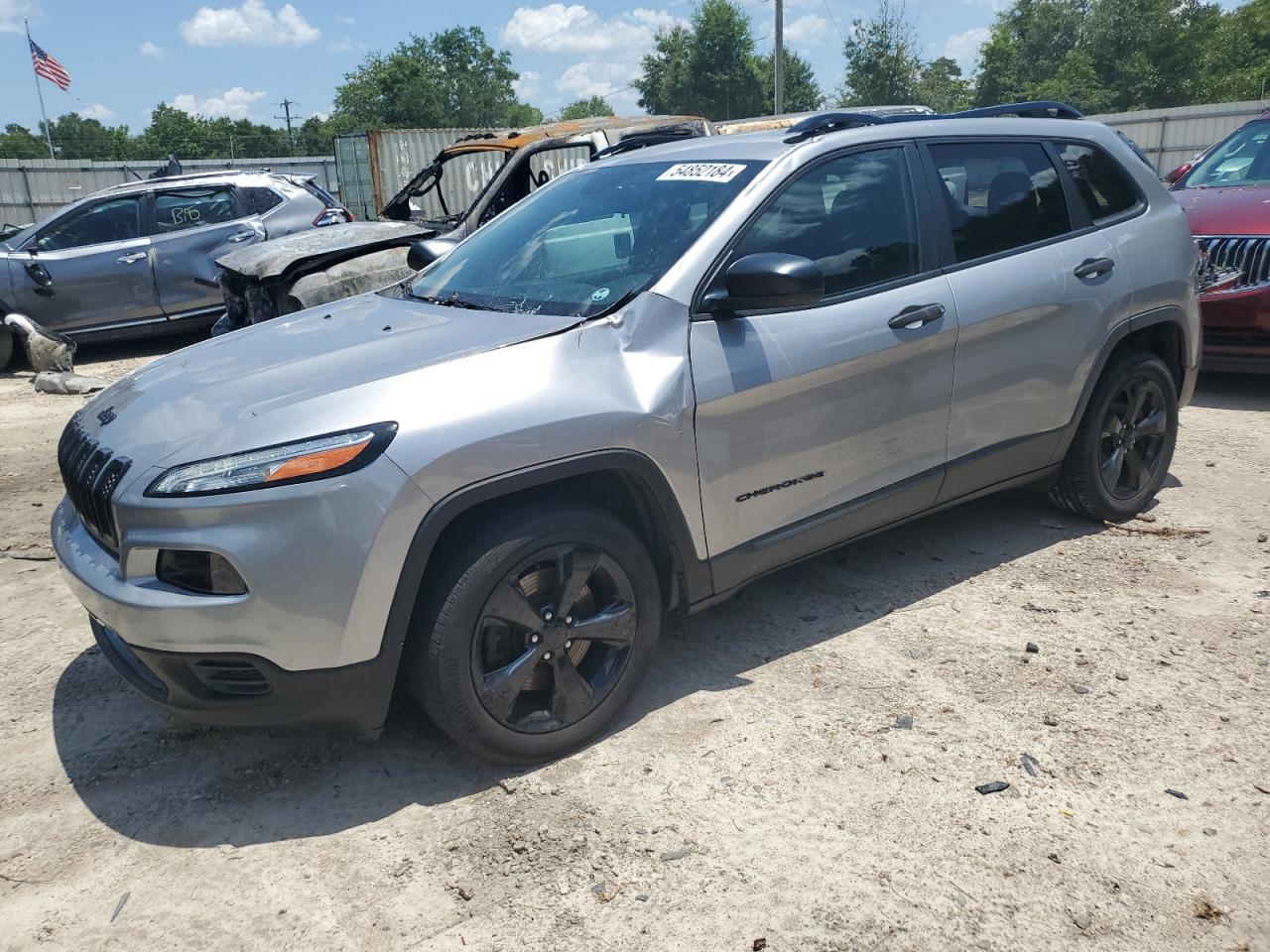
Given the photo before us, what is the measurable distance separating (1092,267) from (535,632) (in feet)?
9.52

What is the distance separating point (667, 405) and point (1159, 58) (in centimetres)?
4917

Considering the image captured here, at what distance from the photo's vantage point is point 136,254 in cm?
1041

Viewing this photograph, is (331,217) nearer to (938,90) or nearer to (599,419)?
(599,419)

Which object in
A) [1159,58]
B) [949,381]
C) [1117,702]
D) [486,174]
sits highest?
[1159,58]

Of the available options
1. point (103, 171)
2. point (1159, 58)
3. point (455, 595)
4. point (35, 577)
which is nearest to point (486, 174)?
point (35, 577)

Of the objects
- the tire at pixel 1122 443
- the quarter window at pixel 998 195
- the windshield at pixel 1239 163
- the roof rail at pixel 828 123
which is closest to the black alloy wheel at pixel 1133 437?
the tire at pixel 1122 443

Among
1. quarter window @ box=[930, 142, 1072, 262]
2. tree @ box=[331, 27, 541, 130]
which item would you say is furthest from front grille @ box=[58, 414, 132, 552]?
tree @ box=[331, 27, 541, 130]

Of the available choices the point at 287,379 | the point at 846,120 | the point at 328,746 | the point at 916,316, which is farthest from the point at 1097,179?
the point at 328,746

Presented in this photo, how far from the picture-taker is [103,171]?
2623 centimetres

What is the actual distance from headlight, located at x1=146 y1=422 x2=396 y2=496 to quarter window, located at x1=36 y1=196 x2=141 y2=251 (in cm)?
918

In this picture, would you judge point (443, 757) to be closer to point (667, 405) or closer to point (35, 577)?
point (667, 405)

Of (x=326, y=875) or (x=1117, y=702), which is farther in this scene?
(x=1117, y=702)

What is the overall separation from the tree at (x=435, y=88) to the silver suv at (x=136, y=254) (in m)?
71.6

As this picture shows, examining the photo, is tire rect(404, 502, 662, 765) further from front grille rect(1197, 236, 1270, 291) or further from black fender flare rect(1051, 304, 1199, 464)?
front grille rect(1197, 236, 1270, 291)
